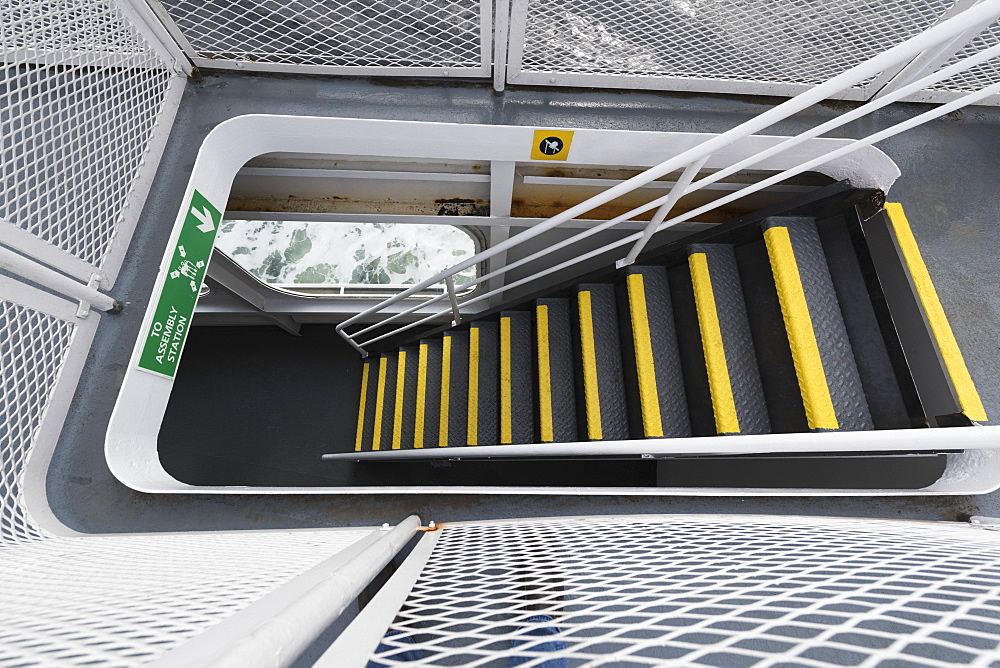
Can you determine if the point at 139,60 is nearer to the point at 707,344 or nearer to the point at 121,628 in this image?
the point at 121,628

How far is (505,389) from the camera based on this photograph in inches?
122

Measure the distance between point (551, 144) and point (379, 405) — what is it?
9.35 feet

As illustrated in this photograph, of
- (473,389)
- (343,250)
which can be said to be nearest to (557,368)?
(473,389)

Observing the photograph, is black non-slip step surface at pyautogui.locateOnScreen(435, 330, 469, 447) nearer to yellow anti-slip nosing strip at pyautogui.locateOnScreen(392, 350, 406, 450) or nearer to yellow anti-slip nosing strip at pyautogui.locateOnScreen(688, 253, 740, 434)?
yellow anti-slip nosing strip at pyautogui.locateOnScreen(392, 350, 406, 450)

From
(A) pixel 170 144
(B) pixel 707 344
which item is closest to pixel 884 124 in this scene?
(B) pixel 707 344

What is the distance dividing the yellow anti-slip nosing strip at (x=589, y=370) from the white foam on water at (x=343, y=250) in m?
1.38

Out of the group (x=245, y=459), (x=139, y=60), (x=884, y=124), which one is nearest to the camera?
(x=139, y=60)

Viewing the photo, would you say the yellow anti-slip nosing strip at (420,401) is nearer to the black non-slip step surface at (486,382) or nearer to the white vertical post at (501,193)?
the black non-slip step surface at (486,382)

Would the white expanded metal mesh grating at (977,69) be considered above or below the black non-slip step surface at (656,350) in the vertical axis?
above

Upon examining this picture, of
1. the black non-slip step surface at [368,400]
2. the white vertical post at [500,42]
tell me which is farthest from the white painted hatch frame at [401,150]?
the black non-slip step surface at [368,400]

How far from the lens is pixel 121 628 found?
0.52m

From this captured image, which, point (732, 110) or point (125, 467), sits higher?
point (732, 110)

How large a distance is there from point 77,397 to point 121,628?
1520 millimetres

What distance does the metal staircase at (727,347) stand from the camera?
6.31 feet
